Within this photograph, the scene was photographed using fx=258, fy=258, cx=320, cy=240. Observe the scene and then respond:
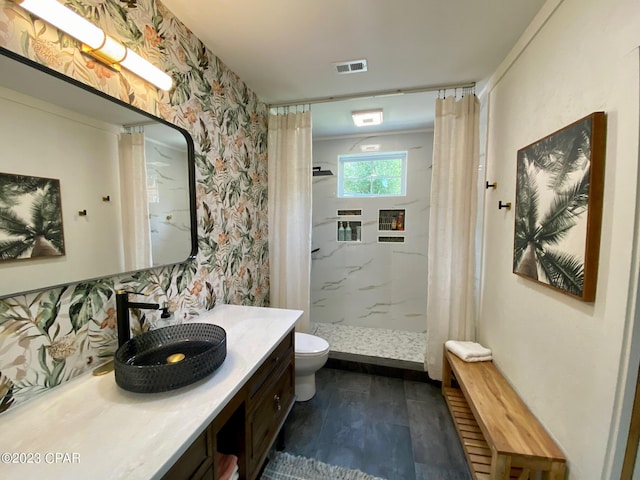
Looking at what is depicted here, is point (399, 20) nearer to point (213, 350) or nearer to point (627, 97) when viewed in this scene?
point (627, 97)

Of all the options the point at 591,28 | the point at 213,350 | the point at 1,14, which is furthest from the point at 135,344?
the point at 591,28

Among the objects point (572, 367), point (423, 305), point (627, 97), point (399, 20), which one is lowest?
point (423, 305)

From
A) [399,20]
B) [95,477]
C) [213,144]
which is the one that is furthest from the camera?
[213,144]

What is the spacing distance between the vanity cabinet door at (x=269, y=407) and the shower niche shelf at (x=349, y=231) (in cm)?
194

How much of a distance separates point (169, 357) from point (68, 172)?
2.67ft

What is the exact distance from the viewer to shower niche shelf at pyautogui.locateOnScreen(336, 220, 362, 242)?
3307 millimetres

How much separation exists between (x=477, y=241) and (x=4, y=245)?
8.42 ft

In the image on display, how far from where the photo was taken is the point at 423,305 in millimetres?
3129

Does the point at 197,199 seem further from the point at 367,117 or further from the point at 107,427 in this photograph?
the point at 367,117

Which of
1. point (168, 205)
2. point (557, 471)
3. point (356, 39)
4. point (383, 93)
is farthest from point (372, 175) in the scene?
point (557, 471)

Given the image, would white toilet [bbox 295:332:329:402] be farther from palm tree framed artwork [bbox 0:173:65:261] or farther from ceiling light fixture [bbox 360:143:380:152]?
ceiling light fixture [bbox 360:143:380:152]

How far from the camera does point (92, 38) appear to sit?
930 millimetres

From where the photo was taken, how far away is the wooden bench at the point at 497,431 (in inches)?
44.1

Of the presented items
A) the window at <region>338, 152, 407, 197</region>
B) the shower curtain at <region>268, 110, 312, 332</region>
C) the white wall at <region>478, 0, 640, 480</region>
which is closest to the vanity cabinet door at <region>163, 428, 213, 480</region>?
the white wall at <region>478, 0, 640, 480</region>
